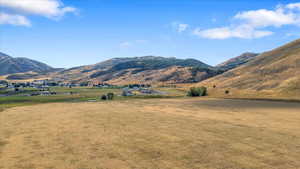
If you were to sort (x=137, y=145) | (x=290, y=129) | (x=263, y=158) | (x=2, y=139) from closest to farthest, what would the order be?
(x=263, y=158), (x=137, y=145), (x=2, y=139), (x=290, y=129)

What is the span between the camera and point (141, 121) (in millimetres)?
77000

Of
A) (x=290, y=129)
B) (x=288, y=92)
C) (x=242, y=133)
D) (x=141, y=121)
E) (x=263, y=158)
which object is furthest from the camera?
(x=288, y=92)

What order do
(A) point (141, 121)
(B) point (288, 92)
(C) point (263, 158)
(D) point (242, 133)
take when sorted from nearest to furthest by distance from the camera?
(C) point (263, 158)
(D) point (242, 133)
(A) point (141, 121)
(B) point (288, 92)

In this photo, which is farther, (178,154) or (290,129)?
(290,129)

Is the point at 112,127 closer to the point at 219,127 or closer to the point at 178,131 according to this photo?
the point at 178,131

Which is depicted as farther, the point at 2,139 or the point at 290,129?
the point at 290,129

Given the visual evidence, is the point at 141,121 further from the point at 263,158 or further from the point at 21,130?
the point at 263,158

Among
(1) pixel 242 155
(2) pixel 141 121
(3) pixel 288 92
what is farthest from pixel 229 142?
(3) pixel 288 92

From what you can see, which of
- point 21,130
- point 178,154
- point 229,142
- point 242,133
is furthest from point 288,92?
point 21,130

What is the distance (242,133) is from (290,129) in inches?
572

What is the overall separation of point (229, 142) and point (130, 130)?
24381mm

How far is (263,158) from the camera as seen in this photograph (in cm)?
4241

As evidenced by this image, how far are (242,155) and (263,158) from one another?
11.0ft

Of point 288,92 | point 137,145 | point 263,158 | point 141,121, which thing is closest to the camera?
point 263,158
